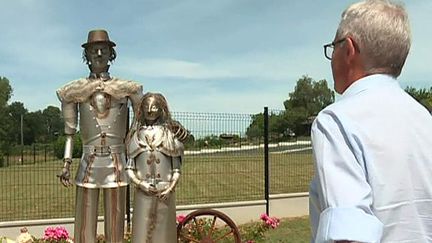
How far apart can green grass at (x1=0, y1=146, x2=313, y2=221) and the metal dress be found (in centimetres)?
366

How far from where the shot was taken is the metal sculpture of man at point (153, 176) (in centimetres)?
418

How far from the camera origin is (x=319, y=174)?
1099 millimetres

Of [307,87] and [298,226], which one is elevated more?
[307,87]

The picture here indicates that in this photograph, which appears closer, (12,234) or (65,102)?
(65,102)

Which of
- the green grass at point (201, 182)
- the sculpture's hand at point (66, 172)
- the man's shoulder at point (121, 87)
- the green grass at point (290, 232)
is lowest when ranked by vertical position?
the green grass at point (290, 232)

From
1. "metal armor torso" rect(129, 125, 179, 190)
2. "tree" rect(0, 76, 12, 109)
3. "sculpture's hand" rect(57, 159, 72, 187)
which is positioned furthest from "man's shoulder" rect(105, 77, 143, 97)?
"tree" rect(0, 76, 12, 109)

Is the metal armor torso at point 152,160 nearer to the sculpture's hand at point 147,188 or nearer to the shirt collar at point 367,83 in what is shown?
the sculpture's hand at point 147,188

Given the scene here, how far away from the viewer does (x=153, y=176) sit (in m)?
4.21

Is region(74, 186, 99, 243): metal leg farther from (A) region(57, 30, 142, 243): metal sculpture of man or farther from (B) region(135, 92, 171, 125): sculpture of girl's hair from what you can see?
(B) region(135, 92, 171, 125): sculpture of girl's hair

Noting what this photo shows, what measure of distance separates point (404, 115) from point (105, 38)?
3643mm

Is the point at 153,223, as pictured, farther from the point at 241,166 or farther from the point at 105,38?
the point at 241,166

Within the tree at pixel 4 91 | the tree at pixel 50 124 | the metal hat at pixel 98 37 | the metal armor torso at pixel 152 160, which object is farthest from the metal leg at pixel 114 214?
the tree at pixel 4 91

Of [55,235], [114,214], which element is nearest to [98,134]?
[114,214]

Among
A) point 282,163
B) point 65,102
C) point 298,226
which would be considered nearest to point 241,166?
point 282,163
